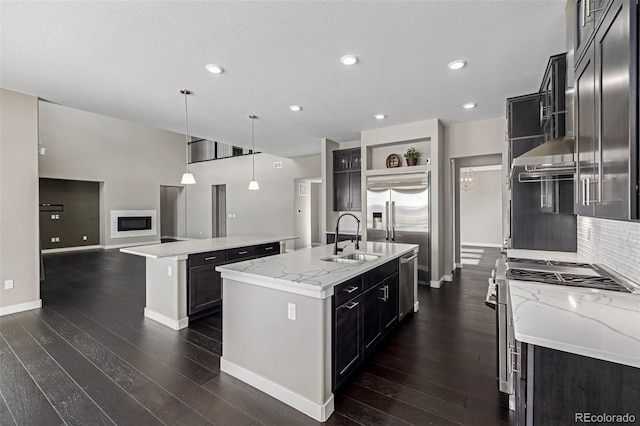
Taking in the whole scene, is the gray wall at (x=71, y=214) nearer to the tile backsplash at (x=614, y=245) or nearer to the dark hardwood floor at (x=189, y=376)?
the dark hardwood floor at (x=189, y=376)

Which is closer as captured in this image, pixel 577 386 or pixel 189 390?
pixel 577 386

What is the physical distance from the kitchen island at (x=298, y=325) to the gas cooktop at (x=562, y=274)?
3.41 ft

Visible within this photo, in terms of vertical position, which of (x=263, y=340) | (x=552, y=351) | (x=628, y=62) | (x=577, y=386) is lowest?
(x=263, y=340)

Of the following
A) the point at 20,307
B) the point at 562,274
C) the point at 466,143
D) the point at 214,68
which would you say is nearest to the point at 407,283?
the point at 562,274

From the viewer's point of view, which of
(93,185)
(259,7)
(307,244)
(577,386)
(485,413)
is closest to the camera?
(577,386)

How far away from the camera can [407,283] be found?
11.4 feet

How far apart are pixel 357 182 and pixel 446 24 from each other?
4035 mm

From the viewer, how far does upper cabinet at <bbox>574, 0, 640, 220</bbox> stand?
1.01m

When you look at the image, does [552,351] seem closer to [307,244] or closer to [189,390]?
[189,390]

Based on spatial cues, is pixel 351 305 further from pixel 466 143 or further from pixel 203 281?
pixel 466 143

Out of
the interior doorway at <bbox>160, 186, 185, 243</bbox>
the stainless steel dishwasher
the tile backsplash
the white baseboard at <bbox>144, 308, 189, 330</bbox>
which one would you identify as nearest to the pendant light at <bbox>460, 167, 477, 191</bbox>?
the stainless steel dishwasher

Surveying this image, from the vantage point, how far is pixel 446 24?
226cm

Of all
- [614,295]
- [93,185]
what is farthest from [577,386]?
[93,185]

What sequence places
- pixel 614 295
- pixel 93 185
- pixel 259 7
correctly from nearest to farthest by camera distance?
pixel 614 295, pixel 259 7, pixel 93 185
